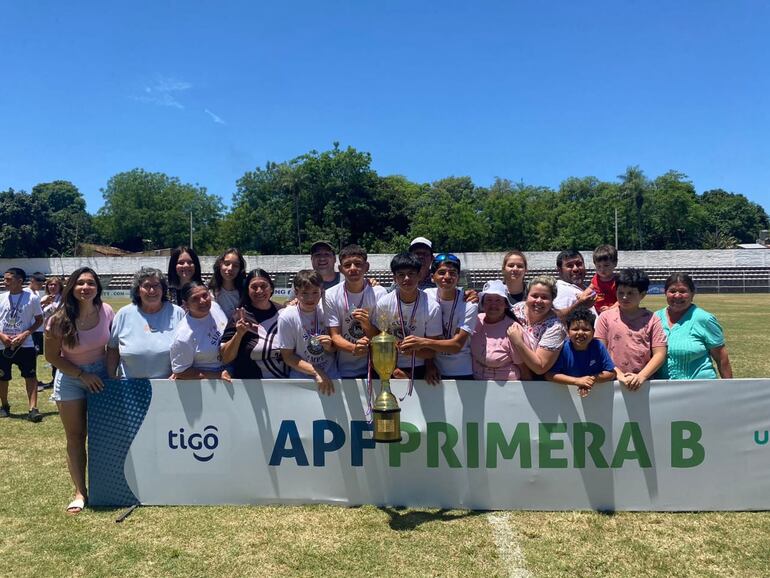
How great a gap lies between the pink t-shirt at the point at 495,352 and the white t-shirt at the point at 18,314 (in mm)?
6668

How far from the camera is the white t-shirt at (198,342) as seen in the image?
432 centimetres

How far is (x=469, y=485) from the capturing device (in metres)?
4.32

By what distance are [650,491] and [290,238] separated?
200 feet

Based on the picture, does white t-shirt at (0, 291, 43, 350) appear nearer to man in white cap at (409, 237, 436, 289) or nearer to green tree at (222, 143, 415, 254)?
man in white cap at (409, 237, 436, 289)

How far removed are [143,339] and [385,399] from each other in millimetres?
2092

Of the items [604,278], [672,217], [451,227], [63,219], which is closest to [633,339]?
[604,278]

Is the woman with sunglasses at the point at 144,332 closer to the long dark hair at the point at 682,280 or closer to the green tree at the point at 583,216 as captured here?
the long dark hair at the point at 682,280

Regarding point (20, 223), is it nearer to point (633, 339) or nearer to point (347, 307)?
point (347, 307)

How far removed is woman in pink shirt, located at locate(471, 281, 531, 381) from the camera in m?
4.23

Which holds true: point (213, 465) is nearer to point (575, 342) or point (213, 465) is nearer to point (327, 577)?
point (327, 577)

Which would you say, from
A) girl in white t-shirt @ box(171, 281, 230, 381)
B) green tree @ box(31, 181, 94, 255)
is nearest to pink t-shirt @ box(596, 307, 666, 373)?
girl in white t-shirt @ box(171, 281, 230, 381)

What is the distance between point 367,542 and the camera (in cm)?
375

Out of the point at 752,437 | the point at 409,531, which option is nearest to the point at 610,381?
the point at 752,437

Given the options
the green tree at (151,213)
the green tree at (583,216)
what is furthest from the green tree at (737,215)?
the green tree at (151,213)
